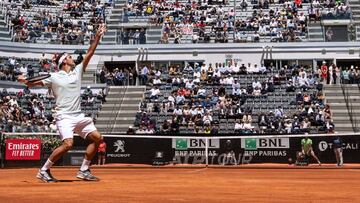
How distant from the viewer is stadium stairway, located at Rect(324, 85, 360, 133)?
3497 centimetres

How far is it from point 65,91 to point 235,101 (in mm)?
25975

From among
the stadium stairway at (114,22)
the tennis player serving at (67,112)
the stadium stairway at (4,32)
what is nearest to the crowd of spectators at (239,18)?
the stadium stairway at (114,22)

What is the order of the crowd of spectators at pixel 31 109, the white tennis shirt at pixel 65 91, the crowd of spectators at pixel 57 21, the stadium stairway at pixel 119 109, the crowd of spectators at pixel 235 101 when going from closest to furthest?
the white tennis shirt at pixel 65 91 → the crowd of spectators at pixel 31 109 → the crowd of spectators at pixel 235 101 → the stadium stairway at pixel 119 109 → the crowd of spectators at pixel 57 21

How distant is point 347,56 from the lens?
42938mm

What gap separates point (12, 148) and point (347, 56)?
81.7 ft

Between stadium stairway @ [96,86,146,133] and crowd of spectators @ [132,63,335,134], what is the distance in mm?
870

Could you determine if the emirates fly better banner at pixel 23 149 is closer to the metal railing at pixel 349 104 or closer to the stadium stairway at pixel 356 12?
the metal railing at pixel 349 104

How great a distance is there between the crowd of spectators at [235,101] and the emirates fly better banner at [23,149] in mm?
7324

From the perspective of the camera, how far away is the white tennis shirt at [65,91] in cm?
1152

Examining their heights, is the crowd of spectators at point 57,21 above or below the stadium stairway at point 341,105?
above

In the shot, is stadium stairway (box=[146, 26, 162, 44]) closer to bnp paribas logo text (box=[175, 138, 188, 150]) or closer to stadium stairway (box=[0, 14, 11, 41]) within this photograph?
stadium stairway (box=[0, 14, 11, 41])

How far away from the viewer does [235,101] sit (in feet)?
121

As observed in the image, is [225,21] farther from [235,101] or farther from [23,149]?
[23,149]

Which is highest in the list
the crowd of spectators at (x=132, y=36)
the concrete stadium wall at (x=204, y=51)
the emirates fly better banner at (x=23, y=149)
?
the crowd of spectators at (x=132, y=36)
